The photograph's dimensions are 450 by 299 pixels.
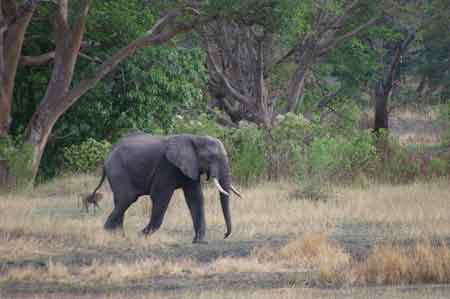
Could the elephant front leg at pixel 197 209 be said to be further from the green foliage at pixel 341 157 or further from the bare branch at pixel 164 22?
the bare branch at pixel 164 22

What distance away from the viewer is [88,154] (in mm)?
23500

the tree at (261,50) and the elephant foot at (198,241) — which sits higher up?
the tree at (261,50)

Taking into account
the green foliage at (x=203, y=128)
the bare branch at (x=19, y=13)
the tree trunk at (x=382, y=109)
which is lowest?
A: the green foliage at (x=203, y=128)

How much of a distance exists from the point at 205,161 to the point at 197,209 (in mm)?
774

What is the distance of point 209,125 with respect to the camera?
2239 cm

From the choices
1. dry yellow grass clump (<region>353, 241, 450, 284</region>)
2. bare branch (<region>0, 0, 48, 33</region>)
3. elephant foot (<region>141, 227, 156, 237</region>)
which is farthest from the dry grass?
bare branch (<region>0, 0, 48, 33</region>)

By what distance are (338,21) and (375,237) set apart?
16692 mm

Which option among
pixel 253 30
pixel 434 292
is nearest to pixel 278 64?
pixel 253 30

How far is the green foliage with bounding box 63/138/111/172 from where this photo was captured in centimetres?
2345

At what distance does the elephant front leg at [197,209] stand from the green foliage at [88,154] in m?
9.02

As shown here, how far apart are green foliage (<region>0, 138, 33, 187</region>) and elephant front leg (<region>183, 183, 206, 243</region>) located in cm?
691

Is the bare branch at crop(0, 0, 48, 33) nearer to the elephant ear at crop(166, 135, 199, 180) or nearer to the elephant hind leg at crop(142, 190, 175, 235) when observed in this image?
the elephant ear at crop(166, 135, 199, 180)

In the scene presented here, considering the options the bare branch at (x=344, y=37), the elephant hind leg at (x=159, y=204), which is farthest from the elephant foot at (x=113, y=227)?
the bare branch at (x=344, y=37)

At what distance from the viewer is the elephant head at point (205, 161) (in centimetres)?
1398
